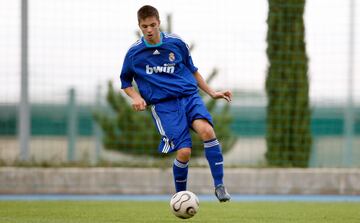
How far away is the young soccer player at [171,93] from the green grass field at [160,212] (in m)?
0.62

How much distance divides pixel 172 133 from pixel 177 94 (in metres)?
0.38

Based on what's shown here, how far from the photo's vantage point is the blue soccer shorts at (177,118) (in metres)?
7.76

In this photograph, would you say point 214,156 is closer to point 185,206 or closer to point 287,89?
point 185,206

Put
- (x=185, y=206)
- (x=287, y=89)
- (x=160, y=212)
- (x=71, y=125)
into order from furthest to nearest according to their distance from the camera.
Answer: (x=71, y=125)
(x=287, y=89)
(x=160, y=212)
(x=185, y=206)

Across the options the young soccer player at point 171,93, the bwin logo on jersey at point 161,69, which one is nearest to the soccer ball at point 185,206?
the young soccer player at point 171,93

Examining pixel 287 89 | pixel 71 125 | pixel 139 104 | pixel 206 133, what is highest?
pixel 139 104

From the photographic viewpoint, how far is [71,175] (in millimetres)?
12523

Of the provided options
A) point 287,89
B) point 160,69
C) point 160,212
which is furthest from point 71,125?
point 160,69

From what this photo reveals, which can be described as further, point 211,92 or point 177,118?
point 211,92

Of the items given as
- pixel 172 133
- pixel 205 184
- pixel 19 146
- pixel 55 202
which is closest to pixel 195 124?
pixel 172 133

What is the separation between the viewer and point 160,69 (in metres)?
8.00

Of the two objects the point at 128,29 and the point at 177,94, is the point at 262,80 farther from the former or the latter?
the point at 177,94

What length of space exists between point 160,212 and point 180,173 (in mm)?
1153

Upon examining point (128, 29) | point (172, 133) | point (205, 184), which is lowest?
point (205, 184)
